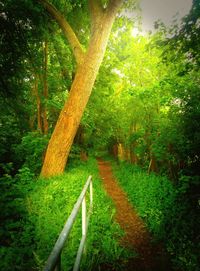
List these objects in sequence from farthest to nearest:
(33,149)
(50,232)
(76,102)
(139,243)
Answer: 1. (33,149)
2. (76,102)
3. (139,243)
4. (50,232)

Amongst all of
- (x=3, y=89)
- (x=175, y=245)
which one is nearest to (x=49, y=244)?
(x=175, y=245)

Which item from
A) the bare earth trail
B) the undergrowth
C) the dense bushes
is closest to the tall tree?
the undergrowth

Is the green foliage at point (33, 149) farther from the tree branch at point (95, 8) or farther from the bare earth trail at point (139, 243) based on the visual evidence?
the tree branch at point (95, 8)

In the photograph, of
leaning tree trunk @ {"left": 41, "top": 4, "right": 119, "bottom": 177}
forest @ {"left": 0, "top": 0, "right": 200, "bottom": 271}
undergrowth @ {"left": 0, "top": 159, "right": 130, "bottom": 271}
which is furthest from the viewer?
leaning tree trunk @ {"left": 41, "top": 4, "right": 119, "bottom": 177}

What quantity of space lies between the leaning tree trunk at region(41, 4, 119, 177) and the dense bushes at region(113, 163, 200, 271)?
3.22m

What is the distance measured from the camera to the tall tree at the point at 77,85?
6707 mm

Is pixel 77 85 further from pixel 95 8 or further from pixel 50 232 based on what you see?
pixel 50 232

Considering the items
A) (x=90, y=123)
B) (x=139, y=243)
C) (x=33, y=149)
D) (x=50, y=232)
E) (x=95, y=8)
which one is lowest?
(x=139, y=243)

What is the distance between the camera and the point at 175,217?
5539 mm

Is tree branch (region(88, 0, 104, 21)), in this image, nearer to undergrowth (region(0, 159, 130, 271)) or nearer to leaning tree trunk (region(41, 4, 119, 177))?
leaning tree trunk (region(41, 4, 119, 177))

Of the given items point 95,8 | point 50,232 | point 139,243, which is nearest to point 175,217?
point 139,243

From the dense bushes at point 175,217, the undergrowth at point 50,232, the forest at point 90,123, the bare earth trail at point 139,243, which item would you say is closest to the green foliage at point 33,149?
the forest at point 90,123

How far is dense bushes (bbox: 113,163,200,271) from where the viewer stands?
14.0 feet

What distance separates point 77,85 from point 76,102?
0.57 m
